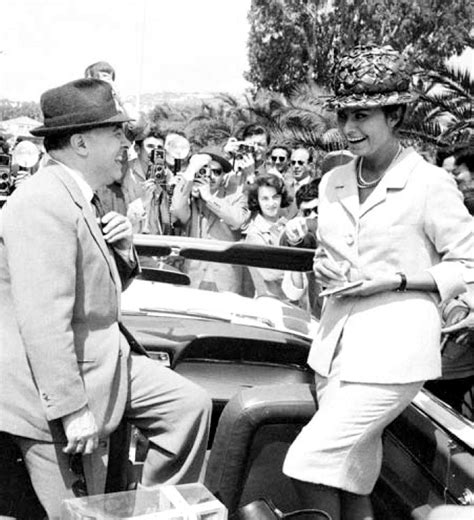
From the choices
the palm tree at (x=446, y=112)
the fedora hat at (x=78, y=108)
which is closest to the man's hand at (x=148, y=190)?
the fedora hat at (x=78, y=108)

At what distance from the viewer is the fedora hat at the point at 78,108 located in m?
2.38

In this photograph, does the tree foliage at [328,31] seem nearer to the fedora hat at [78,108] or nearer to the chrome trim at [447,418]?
the fedora hat at [78,108]

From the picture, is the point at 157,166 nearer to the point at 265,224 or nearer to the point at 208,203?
the point at 208,203

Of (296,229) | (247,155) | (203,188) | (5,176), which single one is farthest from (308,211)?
(5,176)

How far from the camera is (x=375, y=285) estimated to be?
229cm

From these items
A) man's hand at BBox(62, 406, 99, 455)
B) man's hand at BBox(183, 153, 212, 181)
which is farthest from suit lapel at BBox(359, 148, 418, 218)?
man's hand at BBox(183, 153, 212, 181)

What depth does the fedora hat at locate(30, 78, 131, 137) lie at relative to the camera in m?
2.38

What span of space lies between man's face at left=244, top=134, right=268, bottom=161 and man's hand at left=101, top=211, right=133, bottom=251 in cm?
636

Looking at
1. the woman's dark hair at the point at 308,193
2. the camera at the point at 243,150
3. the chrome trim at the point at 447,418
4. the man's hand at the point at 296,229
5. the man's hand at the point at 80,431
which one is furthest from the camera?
the camera at the point at 243,150

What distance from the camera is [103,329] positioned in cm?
239

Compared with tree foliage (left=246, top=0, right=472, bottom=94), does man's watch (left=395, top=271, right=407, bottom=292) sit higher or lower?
higher

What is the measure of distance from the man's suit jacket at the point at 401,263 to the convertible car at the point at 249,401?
0.63ft

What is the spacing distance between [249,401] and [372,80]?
3.35 feet

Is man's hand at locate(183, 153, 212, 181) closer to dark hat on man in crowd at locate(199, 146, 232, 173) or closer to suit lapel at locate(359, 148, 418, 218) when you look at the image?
dark hat on man in crowd at locate(199, 146, 232, 173)
